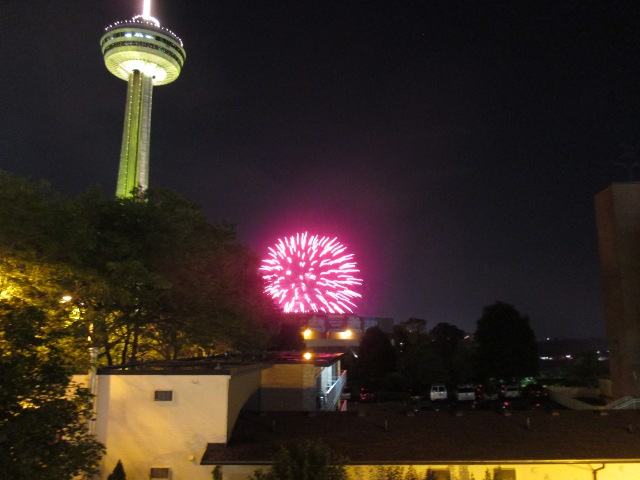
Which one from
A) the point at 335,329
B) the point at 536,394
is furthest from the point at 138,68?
the point at 536,394

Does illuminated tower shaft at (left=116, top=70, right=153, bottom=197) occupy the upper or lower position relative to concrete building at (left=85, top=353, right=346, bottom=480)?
upper

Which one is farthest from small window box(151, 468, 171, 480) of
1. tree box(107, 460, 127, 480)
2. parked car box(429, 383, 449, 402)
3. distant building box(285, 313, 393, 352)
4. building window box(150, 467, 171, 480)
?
distant building box(285, 313, 393, 352)

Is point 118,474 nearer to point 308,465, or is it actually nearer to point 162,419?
point 162,419

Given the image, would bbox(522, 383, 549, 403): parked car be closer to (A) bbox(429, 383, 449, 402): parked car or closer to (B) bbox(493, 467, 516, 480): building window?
(A) bbox(429, 383, 449, 402): parked car

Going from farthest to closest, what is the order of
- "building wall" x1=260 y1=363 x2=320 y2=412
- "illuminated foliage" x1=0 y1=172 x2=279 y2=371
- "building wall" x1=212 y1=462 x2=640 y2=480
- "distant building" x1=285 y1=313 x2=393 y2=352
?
"distant building" x1=285 y1=313 x2=393 y2=352 < "building wall" x1=260 y1=363 x2=320 y2=412 < "illuminated foliage" x1=0 y1=172 x2=279 y2=371 < "building wall" x1=212 y1=462 x2=640 y2=480

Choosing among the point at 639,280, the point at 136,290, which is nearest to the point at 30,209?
the point at 136,290

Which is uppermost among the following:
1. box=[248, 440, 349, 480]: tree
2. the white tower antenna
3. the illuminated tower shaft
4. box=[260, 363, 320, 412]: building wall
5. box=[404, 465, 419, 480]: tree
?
Answer: the white tower antenna

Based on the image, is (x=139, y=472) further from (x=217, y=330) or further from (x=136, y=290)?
(x=217, y=330)

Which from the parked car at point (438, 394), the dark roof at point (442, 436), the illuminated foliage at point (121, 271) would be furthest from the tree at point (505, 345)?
the dark roof at point (442, 436)
